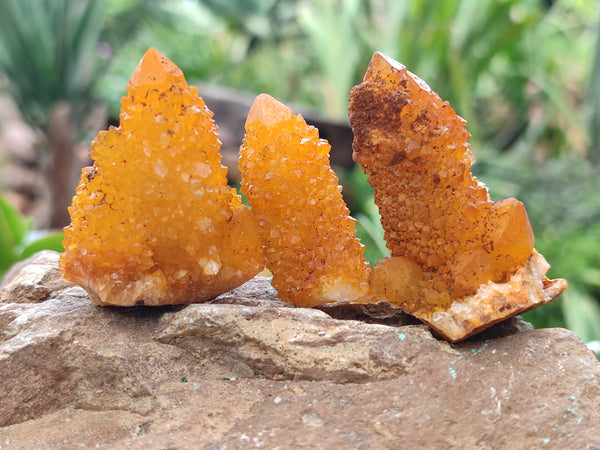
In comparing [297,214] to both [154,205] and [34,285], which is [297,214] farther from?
[34,285]

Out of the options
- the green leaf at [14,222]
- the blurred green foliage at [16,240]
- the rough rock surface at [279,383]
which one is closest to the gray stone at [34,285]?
the rough rock surface at [279,383]

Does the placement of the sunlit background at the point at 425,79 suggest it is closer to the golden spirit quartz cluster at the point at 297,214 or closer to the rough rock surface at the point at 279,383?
the golden spirit quartz cluster at the point at 297,214

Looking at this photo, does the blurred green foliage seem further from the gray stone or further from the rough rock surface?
the rough rock surface

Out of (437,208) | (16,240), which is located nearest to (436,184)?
(437,208)

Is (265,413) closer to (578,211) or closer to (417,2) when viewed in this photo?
(578,211)

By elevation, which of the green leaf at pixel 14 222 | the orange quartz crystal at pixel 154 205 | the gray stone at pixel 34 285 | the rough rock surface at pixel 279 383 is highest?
the orange quartz crystal at pixel 154 205

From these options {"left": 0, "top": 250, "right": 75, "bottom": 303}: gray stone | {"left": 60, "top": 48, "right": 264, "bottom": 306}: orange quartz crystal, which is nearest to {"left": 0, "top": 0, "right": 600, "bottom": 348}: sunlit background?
{"left": 0, "top": 250, "right": 75, "bottom": 303}: gray stone
